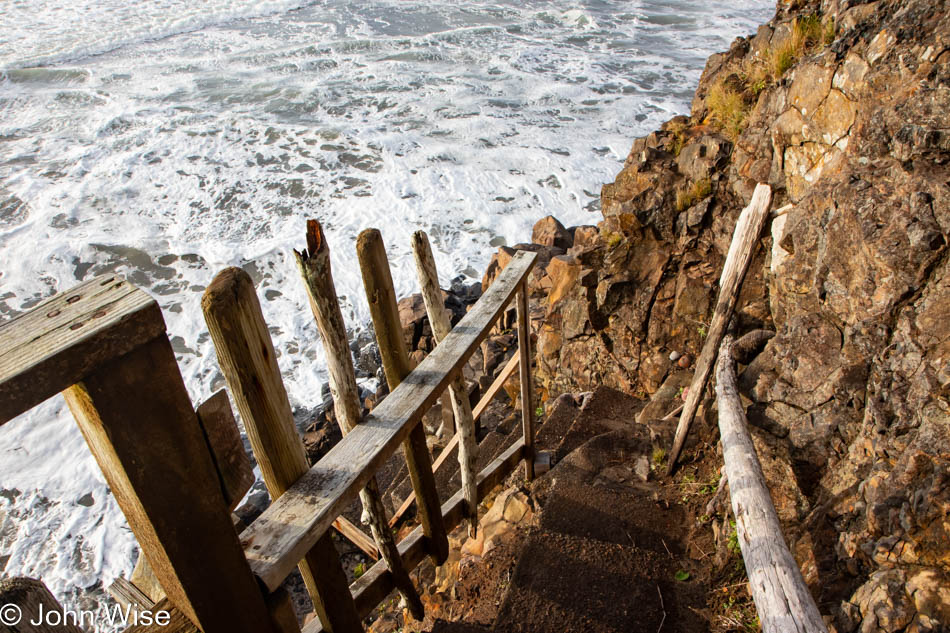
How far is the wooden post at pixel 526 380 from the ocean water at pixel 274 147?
4.77 metres

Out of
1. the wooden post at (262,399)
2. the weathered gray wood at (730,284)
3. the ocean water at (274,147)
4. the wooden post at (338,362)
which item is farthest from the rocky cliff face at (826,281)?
the ocean water at (274,147)

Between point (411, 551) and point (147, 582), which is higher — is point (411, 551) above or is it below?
below

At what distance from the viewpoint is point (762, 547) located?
2533 mm

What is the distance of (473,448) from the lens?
3457 millimetres

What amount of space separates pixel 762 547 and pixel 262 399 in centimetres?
215

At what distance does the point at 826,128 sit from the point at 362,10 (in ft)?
76.9

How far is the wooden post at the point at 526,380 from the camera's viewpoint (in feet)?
12.6

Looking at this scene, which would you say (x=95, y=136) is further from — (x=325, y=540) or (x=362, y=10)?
(x=325, y=540)

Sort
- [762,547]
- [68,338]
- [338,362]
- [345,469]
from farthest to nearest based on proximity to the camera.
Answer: [762,547]
[338,362]
[345,469]
[68,338]

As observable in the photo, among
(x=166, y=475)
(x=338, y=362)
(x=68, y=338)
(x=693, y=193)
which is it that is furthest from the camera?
(x=693, y=193)

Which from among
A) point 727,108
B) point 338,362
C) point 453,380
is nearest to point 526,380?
point 453,380

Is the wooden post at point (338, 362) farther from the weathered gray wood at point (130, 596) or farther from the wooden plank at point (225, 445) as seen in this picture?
the weathered gray wood at point (130, 596)

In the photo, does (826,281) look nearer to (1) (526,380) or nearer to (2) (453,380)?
(1) (526,380)

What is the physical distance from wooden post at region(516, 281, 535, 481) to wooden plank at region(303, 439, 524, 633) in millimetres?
137
